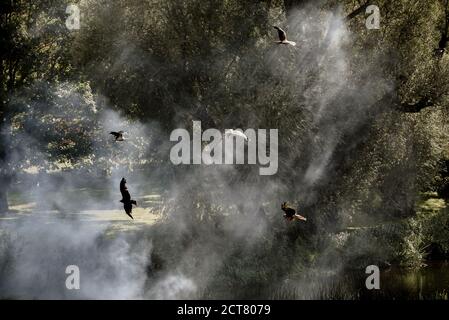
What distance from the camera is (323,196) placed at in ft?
72.7

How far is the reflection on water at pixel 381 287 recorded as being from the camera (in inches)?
737

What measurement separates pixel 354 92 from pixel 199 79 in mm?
6030
